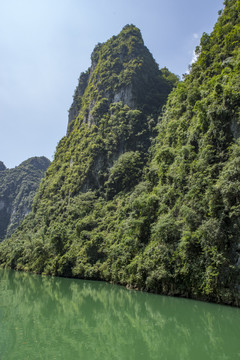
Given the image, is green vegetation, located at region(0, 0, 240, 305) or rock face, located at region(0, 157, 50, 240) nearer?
green vegetation, located at region(0, 0, 240, 305)

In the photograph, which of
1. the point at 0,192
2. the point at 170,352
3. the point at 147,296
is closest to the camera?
the point at 170,352

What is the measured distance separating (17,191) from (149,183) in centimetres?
10367

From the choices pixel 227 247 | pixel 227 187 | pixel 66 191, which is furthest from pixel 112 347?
pixel 66 191

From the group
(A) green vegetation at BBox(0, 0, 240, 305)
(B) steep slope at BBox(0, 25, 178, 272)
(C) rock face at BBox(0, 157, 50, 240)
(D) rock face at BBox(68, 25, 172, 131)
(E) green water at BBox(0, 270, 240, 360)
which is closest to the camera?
(E) green water at BBox(0, 270, 240, 360)

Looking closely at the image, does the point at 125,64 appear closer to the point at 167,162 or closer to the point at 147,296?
the point at 167,162

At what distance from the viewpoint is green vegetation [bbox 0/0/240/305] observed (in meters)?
16.9

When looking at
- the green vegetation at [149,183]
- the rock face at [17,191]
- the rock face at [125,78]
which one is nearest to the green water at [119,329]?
the green vegetation at [149,183]

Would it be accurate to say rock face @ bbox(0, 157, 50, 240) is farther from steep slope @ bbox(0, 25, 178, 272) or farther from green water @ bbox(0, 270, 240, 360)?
green water @ bbox(0, 270, 240, 360)

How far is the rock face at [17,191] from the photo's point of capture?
104750 millimetres

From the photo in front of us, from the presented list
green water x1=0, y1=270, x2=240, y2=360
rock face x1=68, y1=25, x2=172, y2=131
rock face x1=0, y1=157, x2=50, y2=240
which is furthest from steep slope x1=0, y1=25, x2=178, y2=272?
rock face x1=0, y1=157, x2=50, y2=240

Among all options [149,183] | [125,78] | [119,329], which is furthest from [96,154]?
[119,329]

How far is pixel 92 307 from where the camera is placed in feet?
53.6

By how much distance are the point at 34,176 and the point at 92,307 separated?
4589 inches

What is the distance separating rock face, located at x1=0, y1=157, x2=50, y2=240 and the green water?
90346 millimetres
